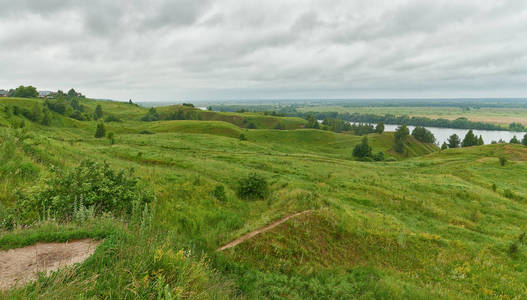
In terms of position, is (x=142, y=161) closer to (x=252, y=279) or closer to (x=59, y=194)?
(x=59, y=194)

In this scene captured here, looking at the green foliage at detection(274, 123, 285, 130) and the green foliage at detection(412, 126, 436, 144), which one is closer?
the green foliage at detection(412, 126, 436, 144)

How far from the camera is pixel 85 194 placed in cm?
782

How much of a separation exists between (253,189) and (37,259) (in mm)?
11446

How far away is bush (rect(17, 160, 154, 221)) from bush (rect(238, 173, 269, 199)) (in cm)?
682

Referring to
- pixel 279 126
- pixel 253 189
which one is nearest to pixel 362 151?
pixel 279 126

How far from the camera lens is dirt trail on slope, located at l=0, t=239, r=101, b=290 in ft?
13.8

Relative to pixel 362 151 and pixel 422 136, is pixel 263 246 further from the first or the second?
pixel 422 136

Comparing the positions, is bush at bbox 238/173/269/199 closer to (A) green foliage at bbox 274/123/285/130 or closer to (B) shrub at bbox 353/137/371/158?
(B) shrub at bbox 353/137/371/158

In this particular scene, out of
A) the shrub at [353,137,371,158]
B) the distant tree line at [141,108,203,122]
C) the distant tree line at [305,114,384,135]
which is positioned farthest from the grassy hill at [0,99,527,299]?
the distant tree line at [141,108,203,122]

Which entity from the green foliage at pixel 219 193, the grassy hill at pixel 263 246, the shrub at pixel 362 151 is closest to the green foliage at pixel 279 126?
the shrub at pixel 362 151

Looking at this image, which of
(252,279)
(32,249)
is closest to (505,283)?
(252,279)

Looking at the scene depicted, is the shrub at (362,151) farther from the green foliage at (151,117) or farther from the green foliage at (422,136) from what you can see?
the green foliage at (151,117)

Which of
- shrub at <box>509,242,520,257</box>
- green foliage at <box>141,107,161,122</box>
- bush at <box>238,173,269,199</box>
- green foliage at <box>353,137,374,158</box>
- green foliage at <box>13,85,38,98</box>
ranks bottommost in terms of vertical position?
green foliage at <box>353,137,374,158</box>

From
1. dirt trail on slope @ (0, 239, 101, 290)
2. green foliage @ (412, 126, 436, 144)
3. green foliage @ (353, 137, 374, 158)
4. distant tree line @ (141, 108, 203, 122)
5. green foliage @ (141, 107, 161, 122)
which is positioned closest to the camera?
dirt trail on slope @ (0, 239, 101, 290)
